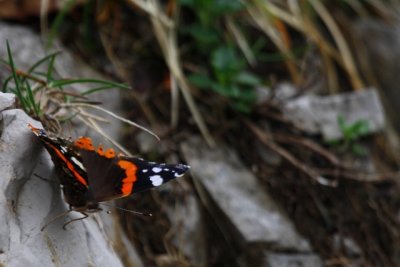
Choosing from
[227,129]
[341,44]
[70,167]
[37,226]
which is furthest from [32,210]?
[341,44]

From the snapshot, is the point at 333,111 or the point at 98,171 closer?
the point at 98,171

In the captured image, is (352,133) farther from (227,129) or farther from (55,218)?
(55,218)

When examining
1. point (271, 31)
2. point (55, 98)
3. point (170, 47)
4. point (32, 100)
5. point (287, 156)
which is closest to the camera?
point (32, 100)

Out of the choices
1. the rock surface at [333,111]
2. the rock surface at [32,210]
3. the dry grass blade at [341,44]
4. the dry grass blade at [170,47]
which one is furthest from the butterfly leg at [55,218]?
the dry grass blade at [341,44]

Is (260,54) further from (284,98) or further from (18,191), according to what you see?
(18,191)

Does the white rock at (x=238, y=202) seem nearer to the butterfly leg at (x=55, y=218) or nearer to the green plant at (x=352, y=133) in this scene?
the green plant at (x=352, y=133)

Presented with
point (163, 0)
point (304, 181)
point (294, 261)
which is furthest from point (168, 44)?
point (294, 261)

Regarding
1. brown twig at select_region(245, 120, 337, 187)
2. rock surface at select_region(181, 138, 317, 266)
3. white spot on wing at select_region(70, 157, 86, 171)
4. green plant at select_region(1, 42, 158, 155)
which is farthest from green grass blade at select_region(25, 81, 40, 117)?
brown twig at select_region(245, 120, 337, 187)
